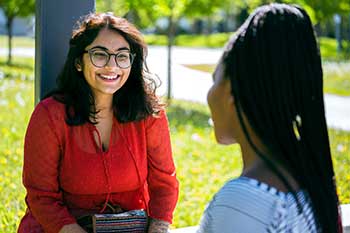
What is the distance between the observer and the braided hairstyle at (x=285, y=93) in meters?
1.60

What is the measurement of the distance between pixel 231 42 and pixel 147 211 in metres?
1.76

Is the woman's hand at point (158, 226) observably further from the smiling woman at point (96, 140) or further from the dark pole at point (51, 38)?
the dark pole at point (51, 38)

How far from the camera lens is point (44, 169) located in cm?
305

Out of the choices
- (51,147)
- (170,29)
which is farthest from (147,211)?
(170,29)

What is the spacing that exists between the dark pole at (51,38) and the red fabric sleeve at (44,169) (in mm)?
368

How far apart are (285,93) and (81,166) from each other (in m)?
1.64

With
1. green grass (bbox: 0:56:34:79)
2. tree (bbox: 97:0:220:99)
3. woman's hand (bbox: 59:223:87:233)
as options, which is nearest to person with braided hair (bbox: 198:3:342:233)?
woman's hand (bbox: 59:223:87:233)

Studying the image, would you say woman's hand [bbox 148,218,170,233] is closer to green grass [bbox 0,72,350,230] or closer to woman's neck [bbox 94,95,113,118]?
woman's neck [bbox 94,95,113,118]

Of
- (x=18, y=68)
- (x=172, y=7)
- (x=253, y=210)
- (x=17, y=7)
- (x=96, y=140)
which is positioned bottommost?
(x=18, y=68)

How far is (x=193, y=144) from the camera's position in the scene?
7805 mm

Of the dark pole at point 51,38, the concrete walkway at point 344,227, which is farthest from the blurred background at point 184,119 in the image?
the concrete walkway at point 344,227

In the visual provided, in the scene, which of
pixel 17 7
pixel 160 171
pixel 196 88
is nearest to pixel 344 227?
pixel 160 171

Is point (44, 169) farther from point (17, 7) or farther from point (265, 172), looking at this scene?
point (17, 7)

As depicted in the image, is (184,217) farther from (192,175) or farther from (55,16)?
(55,16)
